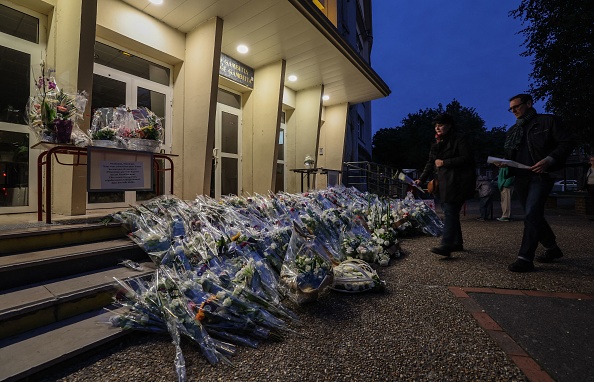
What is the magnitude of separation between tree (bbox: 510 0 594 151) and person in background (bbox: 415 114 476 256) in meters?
7.23

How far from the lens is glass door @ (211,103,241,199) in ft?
24.3

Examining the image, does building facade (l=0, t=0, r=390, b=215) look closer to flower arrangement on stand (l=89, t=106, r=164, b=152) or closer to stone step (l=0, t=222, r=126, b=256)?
flower arrangement on stand (l=89, t=106, r=164, b=152)

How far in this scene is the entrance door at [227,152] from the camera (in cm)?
741

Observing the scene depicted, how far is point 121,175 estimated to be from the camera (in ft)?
11.6

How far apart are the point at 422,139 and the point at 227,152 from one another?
23.7 metres

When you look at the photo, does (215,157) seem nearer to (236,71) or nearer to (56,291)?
(236,71)

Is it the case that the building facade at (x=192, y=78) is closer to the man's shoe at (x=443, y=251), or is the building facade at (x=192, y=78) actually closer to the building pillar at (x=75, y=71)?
the building pillar at (x=75, y=71)

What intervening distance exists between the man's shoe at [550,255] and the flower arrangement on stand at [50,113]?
594 cm

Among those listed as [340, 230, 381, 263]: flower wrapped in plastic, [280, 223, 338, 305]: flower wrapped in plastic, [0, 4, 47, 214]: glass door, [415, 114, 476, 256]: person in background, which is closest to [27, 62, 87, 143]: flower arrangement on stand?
[0, 4, 47, 214]: glass door

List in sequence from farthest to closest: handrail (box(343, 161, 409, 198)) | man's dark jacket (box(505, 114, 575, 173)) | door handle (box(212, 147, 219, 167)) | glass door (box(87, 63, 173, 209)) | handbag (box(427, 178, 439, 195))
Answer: handrail (box(343, 161, 409, 198)) < door handle (box(212, 147, 219, 167)) < glass door (box(87, 63, 173, 209)) < handbag (box(427, 178, 439, 195)) < man's dark jacket (box(505, 114, 575, 173))

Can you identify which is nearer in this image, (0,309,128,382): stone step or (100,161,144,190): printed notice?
(0,309,128,382): stone step

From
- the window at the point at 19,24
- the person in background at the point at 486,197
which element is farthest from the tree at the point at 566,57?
the window at the point at 19,24

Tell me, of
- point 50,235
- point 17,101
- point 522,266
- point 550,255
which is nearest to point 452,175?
point 522,266

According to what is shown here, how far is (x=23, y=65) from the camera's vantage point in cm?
433
